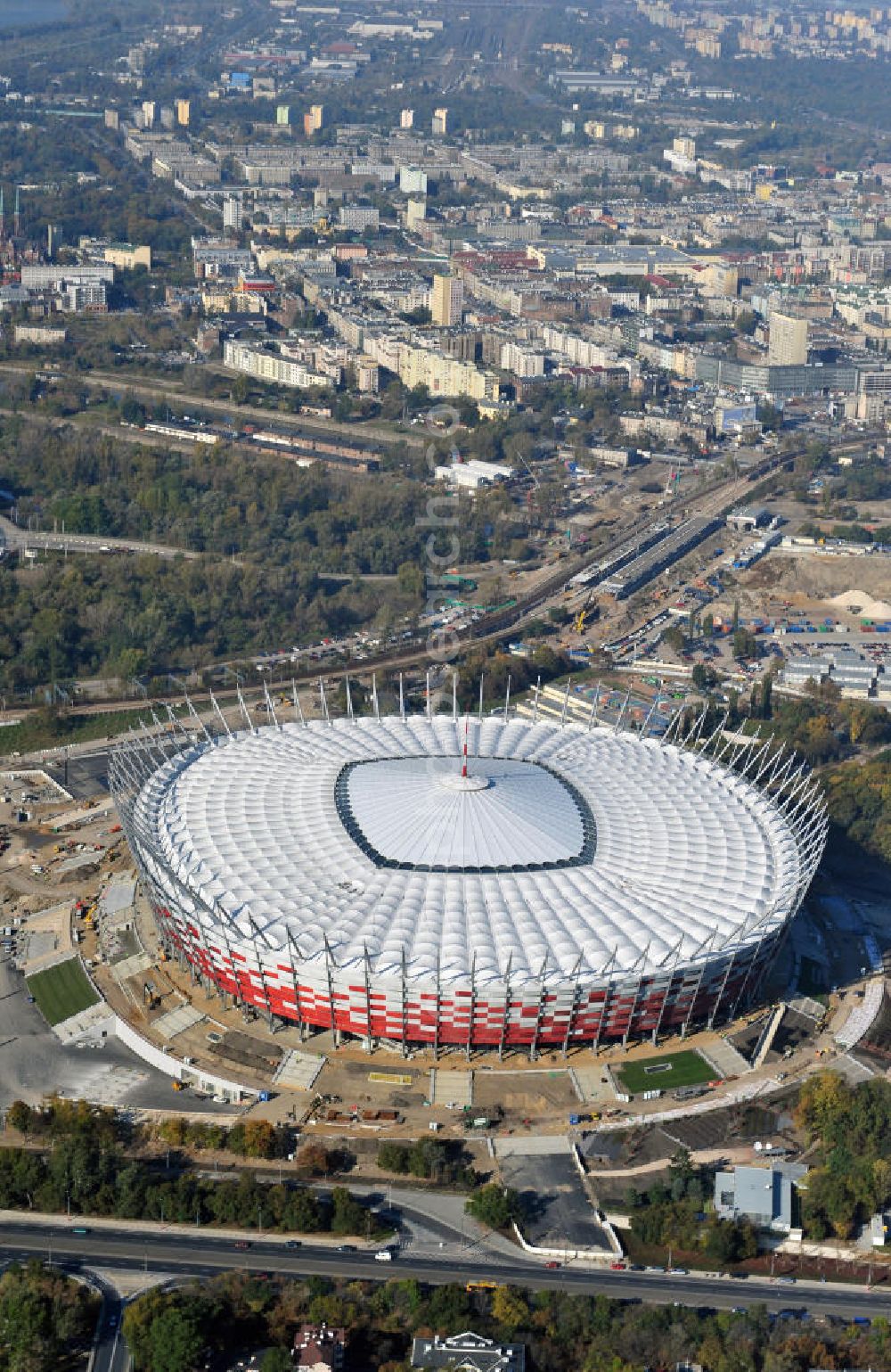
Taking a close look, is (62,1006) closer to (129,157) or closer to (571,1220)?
(571,1220)

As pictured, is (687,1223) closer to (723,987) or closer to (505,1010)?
(505,1010)

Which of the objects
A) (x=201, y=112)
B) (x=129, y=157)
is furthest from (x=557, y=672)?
(x=201, y=112)

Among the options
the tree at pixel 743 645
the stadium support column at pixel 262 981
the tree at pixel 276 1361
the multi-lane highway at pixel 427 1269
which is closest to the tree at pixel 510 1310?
the multi-lane highway at pixel 427 1269

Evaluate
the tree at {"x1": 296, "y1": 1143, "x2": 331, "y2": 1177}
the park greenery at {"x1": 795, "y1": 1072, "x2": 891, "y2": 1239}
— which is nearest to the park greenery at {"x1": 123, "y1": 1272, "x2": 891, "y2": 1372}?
the park greenery at {"x1": 795, "y1": 1072, "x2": 891, "y2": 1239}

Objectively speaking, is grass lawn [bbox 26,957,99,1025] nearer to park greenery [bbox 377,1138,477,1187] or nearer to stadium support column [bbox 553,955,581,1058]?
park greenery [bbox 377,1138,477,1187]

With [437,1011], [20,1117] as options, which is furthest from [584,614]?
[20,1117]

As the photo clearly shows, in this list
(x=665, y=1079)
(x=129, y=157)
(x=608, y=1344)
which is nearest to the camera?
(x=608, y=1344)
